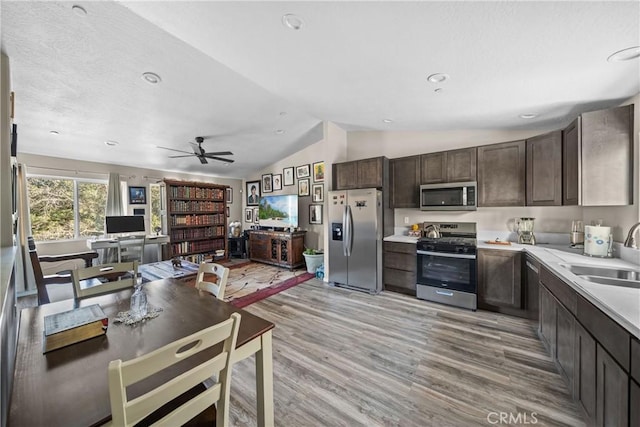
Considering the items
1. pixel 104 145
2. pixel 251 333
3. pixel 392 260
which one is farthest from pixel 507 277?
pixel 104 145

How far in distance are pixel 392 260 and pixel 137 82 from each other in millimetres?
4032

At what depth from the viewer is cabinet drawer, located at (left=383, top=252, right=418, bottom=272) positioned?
3.59 metres

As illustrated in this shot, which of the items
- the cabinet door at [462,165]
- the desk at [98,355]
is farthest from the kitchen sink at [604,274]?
the desk at [98,355]

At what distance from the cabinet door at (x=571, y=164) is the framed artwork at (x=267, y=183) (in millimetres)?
5580

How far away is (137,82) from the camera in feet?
8.80

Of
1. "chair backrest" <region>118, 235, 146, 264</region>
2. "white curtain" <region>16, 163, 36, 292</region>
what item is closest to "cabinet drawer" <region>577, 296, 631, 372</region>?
"white curtain" <region>16, 163, 36, 292</region>

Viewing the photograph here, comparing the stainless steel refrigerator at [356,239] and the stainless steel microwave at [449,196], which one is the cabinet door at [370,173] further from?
the stainless steel microwave at [449,196]

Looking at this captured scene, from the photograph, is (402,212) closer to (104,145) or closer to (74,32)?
(74,32)

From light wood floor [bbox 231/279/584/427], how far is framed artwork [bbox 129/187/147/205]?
448 centimetres

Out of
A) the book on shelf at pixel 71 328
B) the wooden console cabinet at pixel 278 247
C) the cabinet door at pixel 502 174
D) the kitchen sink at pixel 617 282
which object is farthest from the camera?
the wooden console cabinet at pixel 278 247

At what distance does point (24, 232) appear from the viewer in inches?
153

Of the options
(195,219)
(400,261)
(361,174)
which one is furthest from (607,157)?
(195,219)

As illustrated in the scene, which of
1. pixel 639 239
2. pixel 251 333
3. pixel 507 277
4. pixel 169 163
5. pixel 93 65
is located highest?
pixel 93 65

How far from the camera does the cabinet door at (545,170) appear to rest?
8.84ft
